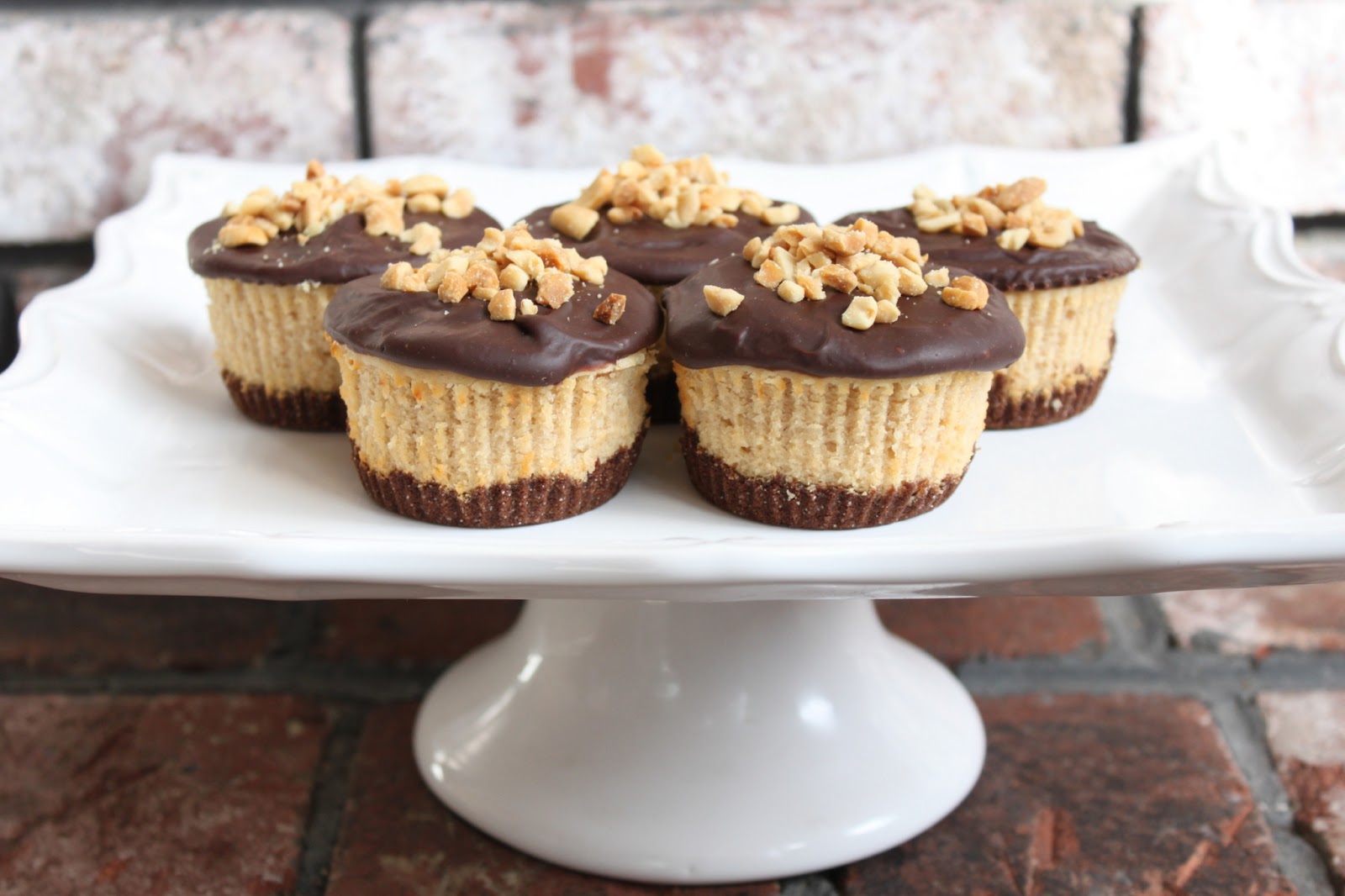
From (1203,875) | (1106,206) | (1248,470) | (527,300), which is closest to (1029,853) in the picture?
(1203,875)

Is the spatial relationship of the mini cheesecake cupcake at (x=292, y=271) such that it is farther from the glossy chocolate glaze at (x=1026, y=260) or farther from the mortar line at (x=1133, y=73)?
the mortar line at (x=1133, y=73)

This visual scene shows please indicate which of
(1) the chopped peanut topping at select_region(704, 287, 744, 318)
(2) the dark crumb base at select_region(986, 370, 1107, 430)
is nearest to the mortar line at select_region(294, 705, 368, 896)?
(1) the chopped peanut topping at select_region(704, 287, 744, 318)

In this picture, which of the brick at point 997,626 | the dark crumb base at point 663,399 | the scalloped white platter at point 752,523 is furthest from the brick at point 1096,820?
the dark crumb base at point 663,399

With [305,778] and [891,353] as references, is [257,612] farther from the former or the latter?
[891,353]

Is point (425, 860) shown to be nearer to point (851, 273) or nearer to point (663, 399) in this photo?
Result: point (663, 399)

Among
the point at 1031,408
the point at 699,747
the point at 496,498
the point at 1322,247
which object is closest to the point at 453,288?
the point at 496,498

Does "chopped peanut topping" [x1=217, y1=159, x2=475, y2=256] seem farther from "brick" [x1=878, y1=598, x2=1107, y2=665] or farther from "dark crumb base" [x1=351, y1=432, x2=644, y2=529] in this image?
"brick" [x1=878, y1=598, x2=1107, y2=665]
